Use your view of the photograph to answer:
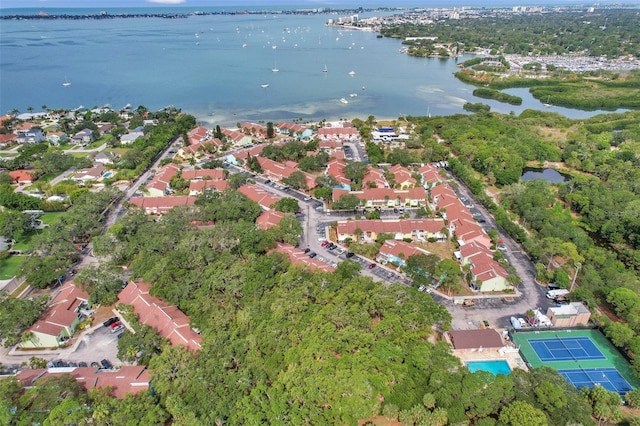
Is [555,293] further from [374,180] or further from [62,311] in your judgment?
[62,311]

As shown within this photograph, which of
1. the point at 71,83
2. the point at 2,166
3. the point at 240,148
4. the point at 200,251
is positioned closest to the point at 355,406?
the point at 200,251

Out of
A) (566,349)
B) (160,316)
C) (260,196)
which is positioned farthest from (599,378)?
(260,196)

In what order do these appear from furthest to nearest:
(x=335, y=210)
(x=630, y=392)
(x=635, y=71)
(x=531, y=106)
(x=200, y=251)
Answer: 1. (x=635, y=71)
2. (x=531, y=106)
3. (x=335, y=210)
4. (x=200, y=251)
5. (x=630, y=392)

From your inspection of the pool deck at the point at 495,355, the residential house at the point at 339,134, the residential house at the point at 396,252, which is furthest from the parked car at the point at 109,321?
the residential house at the point at 339,134

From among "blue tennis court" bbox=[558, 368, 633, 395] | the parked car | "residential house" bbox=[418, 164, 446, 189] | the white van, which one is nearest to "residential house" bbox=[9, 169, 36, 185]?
the parked car

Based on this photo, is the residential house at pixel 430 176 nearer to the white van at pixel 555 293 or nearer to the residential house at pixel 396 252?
the residential house at pixel 396 252

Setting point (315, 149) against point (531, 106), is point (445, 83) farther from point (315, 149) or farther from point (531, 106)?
point (315, 149)

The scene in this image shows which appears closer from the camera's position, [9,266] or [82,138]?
[9,266]
